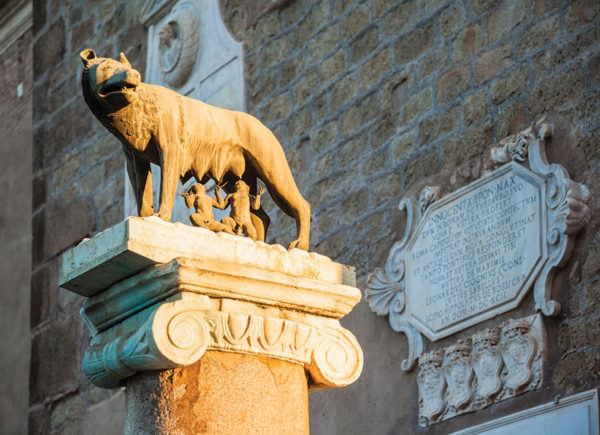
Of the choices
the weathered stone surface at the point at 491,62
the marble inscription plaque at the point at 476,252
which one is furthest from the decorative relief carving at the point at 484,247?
the weathered stone surface at the point at 491,62

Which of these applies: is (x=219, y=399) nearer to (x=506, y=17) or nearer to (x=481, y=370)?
(x=481, y=370)

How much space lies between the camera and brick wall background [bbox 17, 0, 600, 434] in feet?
16.7

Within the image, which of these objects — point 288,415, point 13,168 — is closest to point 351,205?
point 288,415

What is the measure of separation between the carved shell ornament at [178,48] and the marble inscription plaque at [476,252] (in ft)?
8.31

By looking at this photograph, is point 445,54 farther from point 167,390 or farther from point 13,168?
point 13,168

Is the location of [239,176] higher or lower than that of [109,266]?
higher

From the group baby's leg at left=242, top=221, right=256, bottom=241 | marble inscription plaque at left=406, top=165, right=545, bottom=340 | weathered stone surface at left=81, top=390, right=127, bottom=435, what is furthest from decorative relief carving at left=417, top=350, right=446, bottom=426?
weathered stone surface at left=81, top=390, right=127, bottom=435

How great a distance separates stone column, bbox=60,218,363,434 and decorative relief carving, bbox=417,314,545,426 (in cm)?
175

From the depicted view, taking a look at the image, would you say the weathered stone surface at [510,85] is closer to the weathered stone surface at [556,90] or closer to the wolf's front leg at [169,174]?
the weathered stone surface at [556,90]

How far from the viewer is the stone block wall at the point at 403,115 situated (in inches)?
198

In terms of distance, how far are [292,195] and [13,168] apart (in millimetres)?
6971

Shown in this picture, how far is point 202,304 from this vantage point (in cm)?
320

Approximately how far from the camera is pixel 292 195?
384 centimetres

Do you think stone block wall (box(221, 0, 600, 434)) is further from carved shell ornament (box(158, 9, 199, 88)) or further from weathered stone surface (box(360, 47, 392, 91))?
carved shell ornament (box(158, 9, 199, 88))
